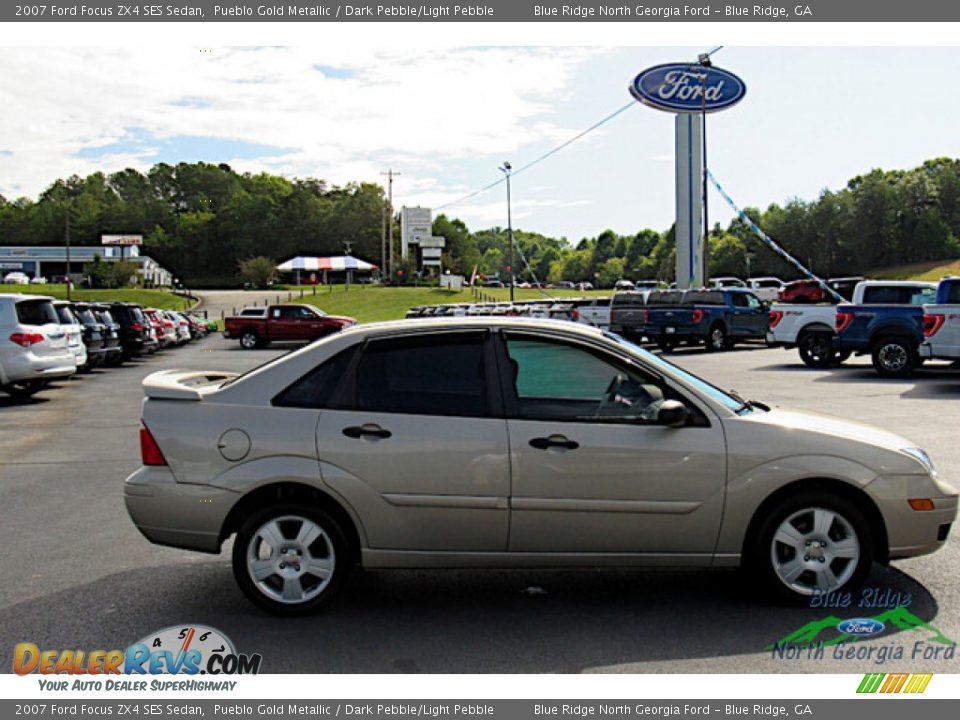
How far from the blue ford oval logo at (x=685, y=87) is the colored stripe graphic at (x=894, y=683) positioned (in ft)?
149

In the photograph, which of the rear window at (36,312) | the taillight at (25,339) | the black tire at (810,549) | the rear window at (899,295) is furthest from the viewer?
the rear window at (899,295)

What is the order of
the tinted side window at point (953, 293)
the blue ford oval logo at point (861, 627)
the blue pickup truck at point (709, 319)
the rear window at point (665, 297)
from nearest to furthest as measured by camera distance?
1. the blue ford oval logo at point (861, 627)
2. the tinted side window at point (953, 293)
3. the blue pickup truck at point (709, 319)
4. the rear window at point (665, 297)

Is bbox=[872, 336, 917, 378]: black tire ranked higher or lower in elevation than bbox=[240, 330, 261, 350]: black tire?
higher

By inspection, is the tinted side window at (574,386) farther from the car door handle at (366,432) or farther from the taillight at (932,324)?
the taillight at (932,324)

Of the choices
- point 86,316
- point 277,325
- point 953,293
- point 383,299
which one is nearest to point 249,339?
point 277,325

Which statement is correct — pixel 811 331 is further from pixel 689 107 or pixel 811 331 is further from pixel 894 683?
pixel 689 107

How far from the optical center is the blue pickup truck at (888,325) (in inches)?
797

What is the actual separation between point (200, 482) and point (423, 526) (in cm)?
131

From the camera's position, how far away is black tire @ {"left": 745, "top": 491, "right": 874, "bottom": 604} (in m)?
5.45

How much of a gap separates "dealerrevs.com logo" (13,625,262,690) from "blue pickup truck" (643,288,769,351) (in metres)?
28.1

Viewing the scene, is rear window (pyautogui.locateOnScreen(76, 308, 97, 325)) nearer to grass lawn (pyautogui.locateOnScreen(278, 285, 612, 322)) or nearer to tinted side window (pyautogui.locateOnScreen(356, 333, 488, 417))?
tinted side window (pyautogui.locateOnScreen(356, 333, 488, 417))

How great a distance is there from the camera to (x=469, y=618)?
5480 mm

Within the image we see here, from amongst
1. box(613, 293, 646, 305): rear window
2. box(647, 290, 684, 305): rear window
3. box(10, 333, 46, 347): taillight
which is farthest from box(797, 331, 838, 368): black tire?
box(10, 333, 46, 347): taillight

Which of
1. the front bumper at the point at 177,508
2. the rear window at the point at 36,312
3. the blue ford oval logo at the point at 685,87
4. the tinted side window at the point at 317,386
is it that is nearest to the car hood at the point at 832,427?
the tinted side window at the point at 317,386
